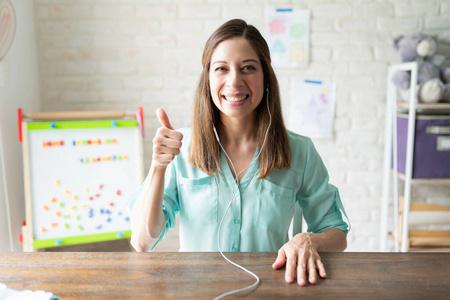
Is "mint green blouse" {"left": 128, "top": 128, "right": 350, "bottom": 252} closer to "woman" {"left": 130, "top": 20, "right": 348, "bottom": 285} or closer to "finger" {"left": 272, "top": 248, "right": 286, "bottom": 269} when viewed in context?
"woman" {"left": 130, "top": 20, "right": 348, "bottom": 285}

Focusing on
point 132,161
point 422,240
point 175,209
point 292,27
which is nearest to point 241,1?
point 292,27

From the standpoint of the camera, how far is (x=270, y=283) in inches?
33.6

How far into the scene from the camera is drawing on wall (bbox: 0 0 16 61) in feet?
6.31

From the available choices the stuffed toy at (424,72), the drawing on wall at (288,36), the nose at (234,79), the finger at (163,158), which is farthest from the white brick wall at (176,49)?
the finger at (163,158)

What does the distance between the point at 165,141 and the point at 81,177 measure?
1178mm

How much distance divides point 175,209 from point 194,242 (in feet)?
0.44

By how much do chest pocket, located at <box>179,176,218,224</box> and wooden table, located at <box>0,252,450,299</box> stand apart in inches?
13.4

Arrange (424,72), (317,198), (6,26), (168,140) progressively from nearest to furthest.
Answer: (168,140) → (317,198) → (6,26) → (424,72)

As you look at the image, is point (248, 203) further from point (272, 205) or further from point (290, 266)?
point (290, 266)

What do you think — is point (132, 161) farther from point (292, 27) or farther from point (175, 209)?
point (292, 27)

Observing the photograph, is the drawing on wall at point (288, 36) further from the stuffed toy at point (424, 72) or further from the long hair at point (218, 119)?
the long hair at point (218, 119)

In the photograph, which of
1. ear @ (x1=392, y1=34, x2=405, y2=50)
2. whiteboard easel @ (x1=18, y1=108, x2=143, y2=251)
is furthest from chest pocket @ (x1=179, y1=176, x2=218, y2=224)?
ear @ (x1=392, y1=34, x2=405, y2=50)

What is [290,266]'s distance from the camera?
92 centimetres

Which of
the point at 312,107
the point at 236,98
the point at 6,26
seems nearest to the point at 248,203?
the point at 236,98
